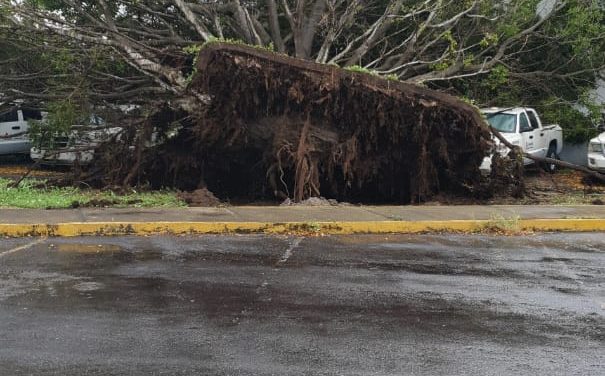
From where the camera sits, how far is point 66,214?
10531 millimetres

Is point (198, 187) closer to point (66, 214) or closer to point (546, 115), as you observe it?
point (66, 214)

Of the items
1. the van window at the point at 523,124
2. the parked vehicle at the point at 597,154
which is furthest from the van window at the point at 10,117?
the parked vehicle at the point at 597,154

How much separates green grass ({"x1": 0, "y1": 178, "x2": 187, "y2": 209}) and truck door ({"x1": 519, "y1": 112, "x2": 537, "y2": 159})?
9.13m

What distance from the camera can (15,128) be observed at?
21.7 metres

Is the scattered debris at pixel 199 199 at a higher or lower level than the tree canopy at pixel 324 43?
lower

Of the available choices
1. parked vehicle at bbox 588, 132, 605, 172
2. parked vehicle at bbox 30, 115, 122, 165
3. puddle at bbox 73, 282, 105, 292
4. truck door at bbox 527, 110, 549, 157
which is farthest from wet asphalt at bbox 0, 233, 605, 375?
truck door at bbox 527, 110, 549, 157

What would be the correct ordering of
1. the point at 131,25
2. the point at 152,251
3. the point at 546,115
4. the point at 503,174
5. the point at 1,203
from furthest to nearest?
1. the point at 546,115
2. the point at 131,25
3. the point at 503,174
4. the point at 1,203
5. the point at 152,251

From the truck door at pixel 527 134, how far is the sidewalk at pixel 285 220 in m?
5.46

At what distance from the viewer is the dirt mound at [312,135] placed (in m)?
12.5

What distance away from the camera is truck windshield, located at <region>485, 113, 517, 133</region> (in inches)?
680

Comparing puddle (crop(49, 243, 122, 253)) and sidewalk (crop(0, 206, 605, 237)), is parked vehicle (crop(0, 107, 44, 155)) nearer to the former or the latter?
sidewalk (crop(0, 206, 605, 237))

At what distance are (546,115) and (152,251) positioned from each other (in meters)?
14.3

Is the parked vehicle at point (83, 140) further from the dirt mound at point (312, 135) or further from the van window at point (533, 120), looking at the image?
the van window at point (533, 120)

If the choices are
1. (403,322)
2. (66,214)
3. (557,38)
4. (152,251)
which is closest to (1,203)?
(66,214)
